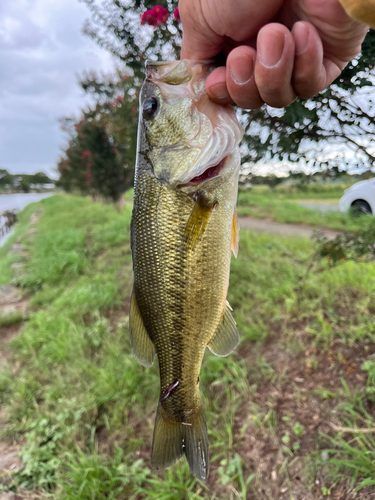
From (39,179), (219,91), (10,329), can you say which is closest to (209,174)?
(219,91)

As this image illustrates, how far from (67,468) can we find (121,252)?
185 inches

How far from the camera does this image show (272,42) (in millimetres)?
885

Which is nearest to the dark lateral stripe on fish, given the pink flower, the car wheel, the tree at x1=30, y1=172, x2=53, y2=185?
the pink flower

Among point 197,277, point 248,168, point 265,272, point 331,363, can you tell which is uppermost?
point 248,168

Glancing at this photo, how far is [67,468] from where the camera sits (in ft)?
7.98

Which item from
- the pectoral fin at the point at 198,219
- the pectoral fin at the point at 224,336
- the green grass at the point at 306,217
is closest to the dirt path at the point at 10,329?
the pectoral fin at the point at 224,336

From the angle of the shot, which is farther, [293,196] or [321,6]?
[293,196]

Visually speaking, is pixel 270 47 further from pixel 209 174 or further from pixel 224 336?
pixel 224 336

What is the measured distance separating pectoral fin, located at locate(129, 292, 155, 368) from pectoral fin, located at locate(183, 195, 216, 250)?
363mm

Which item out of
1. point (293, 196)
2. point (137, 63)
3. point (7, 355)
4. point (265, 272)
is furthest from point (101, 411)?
point (293, 196)

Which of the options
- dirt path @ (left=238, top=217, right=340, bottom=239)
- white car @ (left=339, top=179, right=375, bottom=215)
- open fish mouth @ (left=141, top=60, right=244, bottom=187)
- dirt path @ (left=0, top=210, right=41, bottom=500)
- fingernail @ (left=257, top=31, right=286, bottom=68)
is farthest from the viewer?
dirt path @ (left=238, top=217, right=340, bottom=239)

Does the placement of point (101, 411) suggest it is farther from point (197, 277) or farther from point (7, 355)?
point (197, 277)

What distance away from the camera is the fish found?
47.7 inches

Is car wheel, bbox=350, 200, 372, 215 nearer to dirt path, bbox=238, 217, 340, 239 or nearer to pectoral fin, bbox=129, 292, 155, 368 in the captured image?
dirt path, bbox=238, 217, 340, 239
